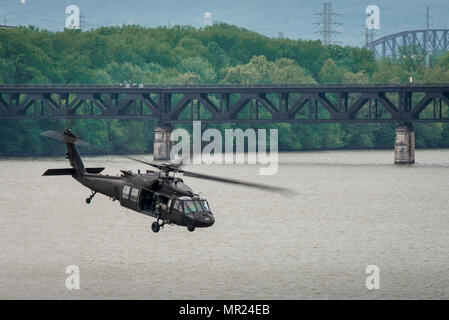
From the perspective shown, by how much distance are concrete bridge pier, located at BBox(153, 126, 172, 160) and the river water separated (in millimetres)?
57367

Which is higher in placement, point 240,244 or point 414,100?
point 414,100

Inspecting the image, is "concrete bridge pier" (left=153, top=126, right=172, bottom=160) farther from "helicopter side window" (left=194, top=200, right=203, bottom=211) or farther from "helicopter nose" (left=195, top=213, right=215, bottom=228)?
"helicopter nose" (left=195, top=213, right=215, bottom=228)

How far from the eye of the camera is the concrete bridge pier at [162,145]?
148 metres

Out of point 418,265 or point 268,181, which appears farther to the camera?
point 268,181

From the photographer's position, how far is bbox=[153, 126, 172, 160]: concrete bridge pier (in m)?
148

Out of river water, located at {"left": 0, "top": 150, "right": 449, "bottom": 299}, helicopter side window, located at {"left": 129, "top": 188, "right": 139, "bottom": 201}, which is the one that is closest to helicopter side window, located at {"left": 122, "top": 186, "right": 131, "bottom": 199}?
helicopter side window, located at {"left": 129, "top": 188, "right": 139, "bottom": 201}

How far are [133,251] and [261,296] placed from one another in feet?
42.8

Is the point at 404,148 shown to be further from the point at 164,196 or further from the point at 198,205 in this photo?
the point at 198,205

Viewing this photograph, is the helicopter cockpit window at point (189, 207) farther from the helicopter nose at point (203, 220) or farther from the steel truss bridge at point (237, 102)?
the steel truss bridge at point (237, 102)

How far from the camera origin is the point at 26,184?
315 ft

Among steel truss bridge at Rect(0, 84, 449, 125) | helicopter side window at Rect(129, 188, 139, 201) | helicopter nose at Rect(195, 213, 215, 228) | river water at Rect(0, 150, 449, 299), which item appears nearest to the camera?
river water at Rect(0, 150, 449, 299)

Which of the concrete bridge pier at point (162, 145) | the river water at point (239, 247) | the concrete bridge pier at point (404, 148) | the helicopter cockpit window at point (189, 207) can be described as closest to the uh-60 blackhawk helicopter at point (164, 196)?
the helicopter cockpit window at point (189, 207)

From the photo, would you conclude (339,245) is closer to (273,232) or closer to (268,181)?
(273,232)

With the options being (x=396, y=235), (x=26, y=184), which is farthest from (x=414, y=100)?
(x=396, y=235)
